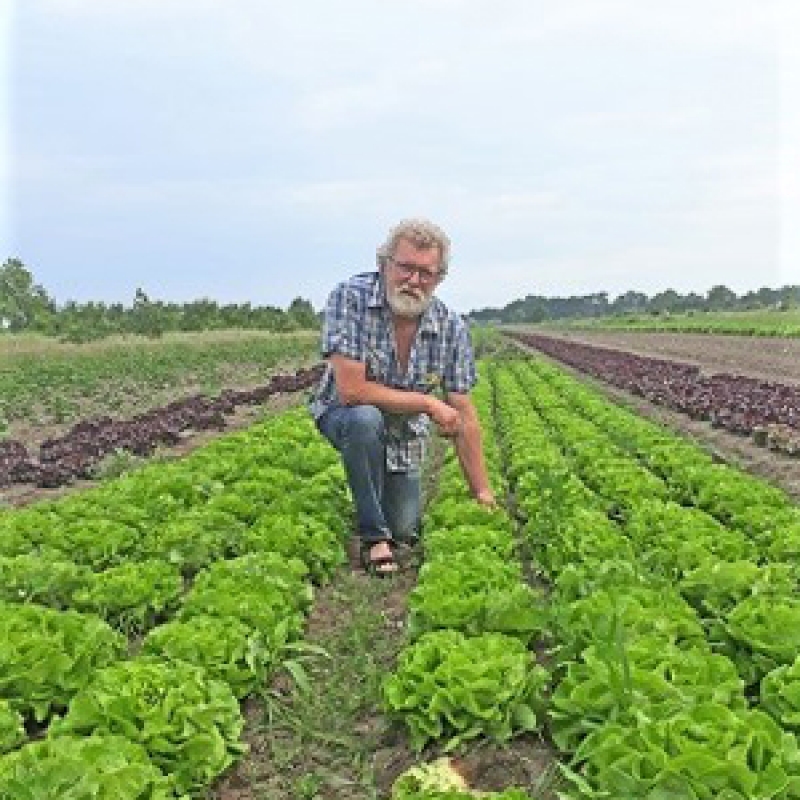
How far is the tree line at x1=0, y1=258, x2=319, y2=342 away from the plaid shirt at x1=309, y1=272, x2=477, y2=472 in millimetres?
33985

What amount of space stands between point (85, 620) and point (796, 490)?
7.40 meters

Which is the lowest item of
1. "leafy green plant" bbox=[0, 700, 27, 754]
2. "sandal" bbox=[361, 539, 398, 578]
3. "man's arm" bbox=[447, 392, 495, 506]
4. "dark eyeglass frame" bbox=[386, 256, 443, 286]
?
"sandal" bbox=[361, 539, 398, 578]

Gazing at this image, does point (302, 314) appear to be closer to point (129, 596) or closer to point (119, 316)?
point (119, 316)

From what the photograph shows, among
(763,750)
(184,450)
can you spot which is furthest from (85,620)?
(184,450)

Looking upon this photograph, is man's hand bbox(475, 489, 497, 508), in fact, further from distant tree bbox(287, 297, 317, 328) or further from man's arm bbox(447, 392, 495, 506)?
distant tree bbox(287, 297, 317, 328)

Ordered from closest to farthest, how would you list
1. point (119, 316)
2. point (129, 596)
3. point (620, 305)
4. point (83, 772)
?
1. point (83, 772)
2. point (129, 596)
3. point (119, 316)
4. point (620, 305)

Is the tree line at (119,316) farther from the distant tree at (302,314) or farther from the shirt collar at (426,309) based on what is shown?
the shirt collar at (426,309)

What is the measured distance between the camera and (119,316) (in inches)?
2183

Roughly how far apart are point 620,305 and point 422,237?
15835cm

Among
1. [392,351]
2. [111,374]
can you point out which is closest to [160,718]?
[392,351]

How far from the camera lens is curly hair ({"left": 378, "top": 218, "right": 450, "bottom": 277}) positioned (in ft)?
20.7

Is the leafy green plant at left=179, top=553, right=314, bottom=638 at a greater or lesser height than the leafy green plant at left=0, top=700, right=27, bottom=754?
greater

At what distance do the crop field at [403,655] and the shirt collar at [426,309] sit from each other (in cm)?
120

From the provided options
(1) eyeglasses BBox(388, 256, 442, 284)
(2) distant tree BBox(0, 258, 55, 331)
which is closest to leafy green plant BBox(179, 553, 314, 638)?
(1) eyeglasses BBox(388, 256, 442, 284)
